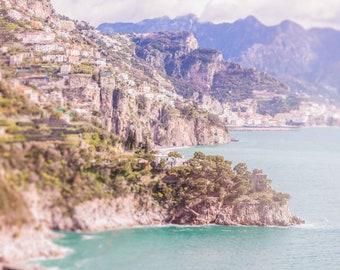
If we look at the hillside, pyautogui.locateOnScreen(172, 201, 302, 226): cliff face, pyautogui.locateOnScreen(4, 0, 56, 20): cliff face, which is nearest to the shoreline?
pyautogui.locateOnScreen(4, 0, 56, 20): cliff face

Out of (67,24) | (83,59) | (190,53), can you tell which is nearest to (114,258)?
(83,59)

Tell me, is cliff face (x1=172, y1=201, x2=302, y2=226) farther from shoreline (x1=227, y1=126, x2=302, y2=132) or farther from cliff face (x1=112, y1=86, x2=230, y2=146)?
shoreline (x1=227, y1=126, x2=302, y2=132)

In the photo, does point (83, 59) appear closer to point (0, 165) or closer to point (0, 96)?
point (0, 96)

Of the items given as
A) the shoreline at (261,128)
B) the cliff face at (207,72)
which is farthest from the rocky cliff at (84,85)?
the cliff face at (207,72)

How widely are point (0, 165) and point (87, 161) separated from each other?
713 centimetres

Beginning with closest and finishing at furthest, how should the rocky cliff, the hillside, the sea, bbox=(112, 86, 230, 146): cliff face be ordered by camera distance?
the hillside → the sea → the rocky cliff → bbox=(112, 86, 230, 146): cliff face

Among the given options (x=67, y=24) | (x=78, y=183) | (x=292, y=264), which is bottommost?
(x=292, y=264)

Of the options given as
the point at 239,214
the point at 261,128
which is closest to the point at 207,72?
the point at 261,128

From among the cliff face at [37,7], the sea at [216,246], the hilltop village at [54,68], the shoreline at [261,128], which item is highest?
the cliff face at [37,7]

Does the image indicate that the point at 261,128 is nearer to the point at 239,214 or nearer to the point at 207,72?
the point at 207,72

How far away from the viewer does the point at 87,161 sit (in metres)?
34.4

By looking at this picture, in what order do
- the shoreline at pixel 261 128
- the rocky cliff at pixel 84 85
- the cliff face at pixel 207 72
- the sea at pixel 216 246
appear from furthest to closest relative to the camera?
1. the cliff face at pixel 207 72
2. the shoreline at pixel 261 128
3. the rocky cliff at pixel 84 85
4. the sea at pixel 216 246

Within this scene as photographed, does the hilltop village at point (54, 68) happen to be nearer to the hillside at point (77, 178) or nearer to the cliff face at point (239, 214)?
the hillside at point (77, 178)

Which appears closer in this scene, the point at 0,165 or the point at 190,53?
the point at 0,165
